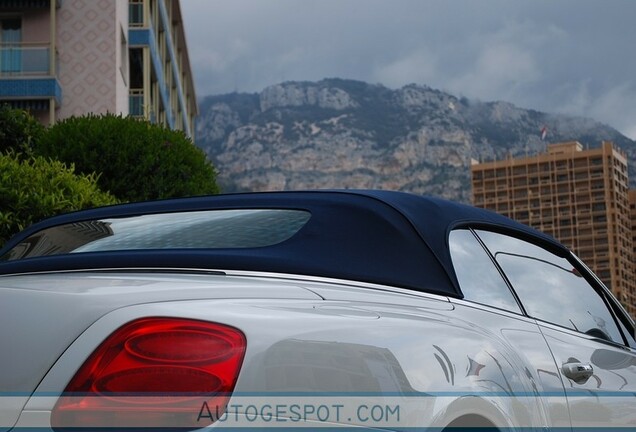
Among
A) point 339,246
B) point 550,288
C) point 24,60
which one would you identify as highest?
point 24,60

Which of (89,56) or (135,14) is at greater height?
(135,14)

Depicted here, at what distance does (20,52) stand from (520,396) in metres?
25.2

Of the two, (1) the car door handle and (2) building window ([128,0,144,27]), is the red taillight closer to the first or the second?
(1) the car door handle

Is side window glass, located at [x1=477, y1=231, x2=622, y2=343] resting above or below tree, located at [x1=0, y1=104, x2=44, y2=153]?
below

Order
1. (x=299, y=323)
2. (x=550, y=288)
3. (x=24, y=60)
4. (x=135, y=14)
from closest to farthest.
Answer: (x=299, y=323) < (x=550, y=288) < (x=24, y=60) < (x=135, y=14)

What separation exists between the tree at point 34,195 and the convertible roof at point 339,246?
6697 mm

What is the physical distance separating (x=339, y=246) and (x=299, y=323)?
31.3 inches

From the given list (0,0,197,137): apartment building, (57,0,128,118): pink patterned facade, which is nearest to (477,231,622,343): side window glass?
(0,0,197,137): apartment building

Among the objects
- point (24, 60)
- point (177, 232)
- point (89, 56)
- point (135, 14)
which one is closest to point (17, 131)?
point (24, 60)

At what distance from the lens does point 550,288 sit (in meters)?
4.12

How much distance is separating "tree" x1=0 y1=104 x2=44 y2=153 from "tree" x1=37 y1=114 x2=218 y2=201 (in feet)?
2.56

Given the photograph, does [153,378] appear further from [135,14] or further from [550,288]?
[135,14]

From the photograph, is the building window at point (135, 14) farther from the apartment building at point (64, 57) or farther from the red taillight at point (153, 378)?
the red taillight at point (153, 378)

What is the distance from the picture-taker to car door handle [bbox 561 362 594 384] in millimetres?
3480
